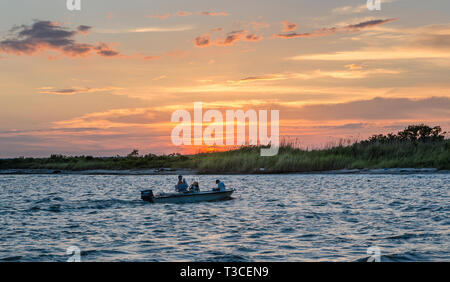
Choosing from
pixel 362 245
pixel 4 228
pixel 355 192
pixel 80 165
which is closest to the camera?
pixel 362 245

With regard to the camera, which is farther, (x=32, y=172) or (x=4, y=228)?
(x=32, y=172)

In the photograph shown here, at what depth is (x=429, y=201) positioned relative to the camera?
3353 centimetres

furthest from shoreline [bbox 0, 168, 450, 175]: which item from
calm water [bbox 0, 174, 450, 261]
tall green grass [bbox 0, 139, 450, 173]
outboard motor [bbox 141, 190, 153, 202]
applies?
outboard motor [bbox 141, 190, 153, 202]

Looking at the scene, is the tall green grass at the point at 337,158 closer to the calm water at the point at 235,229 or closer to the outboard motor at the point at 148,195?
the calm water at the point at 235,229

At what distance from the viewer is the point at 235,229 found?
22328 millimetres

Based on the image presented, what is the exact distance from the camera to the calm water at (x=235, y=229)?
1672 centimetres

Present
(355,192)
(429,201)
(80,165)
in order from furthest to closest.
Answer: (80,165)
(355,192)
(429,201)

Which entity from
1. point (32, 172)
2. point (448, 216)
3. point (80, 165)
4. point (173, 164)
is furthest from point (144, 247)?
point (32, 172)

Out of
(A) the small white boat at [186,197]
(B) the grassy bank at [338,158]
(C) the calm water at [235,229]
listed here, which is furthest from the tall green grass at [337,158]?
(A) the small white boat at [186,197]

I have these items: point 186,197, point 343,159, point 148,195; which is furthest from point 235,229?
point 343,159

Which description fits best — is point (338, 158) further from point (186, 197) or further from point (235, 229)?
point (235, 229)

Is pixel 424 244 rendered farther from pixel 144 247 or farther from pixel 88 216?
pixel 88 216
